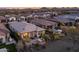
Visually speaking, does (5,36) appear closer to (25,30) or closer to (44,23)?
(25,30)

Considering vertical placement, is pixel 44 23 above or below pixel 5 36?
above

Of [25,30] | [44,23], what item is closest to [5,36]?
[25,30]

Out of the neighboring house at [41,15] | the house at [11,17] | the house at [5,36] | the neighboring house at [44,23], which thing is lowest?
the house at [5,36]

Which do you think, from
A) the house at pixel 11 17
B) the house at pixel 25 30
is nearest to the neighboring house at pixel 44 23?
the house at pixel 25 30

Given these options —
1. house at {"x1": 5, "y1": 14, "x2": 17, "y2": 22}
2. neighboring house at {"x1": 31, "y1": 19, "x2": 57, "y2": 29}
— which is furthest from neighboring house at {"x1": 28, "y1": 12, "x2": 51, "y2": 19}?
house at {"x1": 5, "y1": 14, "x2": 17, "y2": 22}

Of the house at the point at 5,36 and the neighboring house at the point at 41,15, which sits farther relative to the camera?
the neighboring house at the point at 41,15

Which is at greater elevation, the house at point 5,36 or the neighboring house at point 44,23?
the neighboring house at point 44,23

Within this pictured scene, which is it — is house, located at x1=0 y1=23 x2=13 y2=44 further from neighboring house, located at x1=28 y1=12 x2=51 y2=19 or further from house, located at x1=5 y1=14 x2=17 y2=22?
neighboring house, located at x1=28 y1=12 x2=51 y2=19

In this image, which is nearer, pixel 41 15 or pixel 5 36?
pixel 5 36

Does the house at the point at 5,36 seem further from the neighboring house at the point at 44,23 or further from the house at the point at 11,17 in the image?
the neighboring house at the point at 44,23
